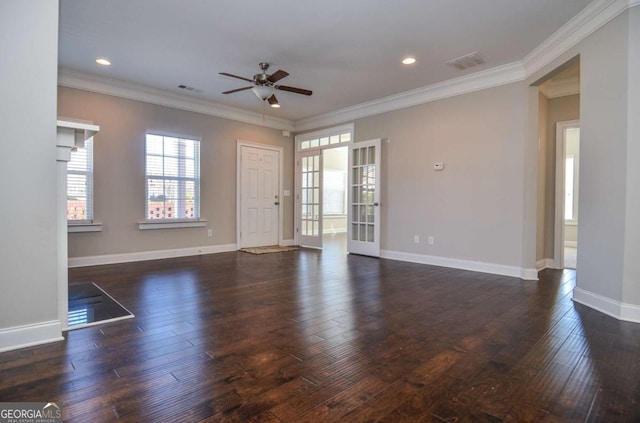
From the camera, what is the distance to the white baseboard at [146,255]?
4.87 m

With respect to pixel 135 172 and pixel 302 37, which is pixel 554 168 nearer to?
pixel 302 37

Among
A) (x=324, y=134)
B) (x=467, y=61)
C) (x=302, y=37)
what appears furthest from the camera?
(x=324, y=134)

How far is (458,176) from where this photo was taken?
5004 mm

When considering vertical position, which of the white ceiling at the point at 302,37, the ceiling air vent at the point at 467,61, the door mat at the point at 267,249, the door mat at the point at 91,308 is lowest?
the door mat at the point at 91,308

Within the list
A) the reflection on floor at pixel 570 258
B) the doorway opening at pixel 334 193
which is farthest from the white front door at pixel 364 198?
the doorway opening at pixel 334 193

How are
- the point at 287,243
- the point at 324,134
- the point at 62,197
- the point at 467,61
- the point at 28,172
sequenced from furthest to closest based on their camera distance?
the point at 287,243 < the point at 324,134 < the point at 467,61 < the point at 62,197 < the point at 28,172

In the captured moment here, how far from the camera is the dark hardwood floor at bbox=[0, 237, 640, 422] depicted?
5.13 feet

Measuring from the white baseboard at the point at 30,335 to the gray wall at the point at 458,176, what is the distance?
4660 millimetres

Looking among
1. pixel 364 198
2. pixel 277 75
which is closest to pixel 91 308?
pixel 277 75

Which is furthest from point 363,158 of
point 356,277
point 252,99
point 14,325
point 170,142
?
point 14,325

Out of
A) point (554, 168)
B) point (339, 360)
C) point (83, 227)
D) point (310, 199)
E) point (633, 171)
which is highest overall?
point (554, 168)

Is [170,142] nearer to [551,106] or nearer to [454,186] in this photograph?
[454,186]

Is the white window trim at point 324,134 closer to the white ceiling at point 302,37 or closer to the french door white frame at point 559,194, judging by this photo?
the white ceiling at point 302,37

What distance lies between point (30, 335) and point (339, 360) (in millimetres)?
2009
